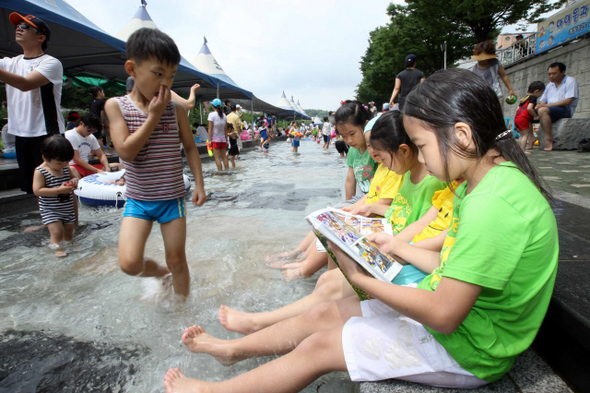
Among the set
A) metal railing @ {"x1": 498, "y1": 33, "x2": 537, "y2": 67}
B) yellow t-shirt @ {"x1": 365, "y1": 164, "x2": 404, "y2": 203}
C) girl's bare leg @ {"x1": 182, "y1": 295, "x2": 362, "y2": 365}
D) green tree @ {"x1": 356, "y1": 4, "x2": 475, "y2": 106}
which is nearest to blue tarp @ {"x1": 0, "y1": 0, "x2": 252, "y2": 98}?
yellow t-shirt @ {"x1": 365, "y1": 164, "x2": 404, "y2": 203}

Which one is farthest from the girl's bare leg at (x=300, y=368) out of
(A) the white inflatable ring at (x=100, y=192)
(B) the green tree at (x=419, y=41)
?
(B) the green tree at (x=419, y=41)

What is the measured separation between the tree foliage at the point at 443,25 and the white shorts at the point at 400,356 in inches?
811

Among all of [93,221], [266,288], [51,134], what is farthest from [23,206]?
[266,288]

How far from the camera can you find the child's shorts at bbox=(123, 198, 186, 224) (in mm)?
2201

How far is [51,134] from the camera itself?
12.2ft

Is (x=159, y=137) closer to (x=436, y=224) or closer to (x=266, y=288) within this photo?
(x=266, y=288)

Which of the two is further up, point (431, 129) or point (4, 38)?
point (4, 38)

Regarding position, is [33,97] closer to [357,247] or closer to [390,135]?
[390,135]

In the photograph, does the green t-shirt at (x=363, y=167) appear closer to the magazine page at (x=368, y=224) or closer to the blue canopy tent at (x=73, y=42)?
the magazine page at (x=368, y=224)

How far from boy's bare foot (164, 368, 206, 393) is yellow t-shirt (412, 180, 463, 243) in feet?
3.90

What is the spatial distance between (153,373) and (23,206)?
4.76 metres

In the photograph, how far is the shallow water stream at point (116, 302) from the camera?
5.57 ft

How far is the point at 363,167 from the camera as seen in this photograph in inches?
135

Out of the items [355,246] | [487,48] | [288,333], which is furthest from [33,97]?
[487,48]
